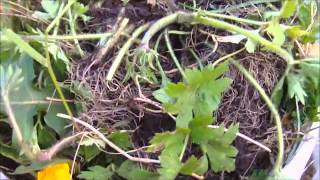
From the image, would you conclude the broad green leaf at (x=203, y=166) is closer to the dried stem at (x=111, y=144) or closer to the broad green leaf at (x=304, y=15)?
the dried stem at (x=111, y=144)

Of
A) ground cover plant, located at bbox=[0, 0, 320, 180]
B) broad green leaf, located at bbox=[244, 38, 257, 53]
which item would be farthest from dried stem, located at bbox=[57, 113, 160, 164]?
broad green leaf, located at bbox=[244, 38, 257, 53]

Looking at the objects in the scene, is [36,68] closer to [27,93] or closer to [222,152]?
[27,93]

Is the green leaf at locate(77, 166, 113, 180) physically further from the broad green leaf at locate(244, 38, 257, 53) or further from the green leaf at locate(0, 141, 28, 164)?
the broad green leaf at locate(244, 38, 257, 53)

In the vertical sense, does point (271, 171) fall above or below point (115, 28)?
below

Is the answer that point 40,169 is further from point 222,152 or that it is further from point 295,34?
point 295,34

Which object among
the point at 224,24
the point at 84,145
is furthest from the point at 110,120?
the point at 224,24

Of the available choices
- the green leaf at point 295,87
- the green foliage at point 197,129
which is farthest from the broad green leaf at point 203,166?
the green leaf at point 295,87
